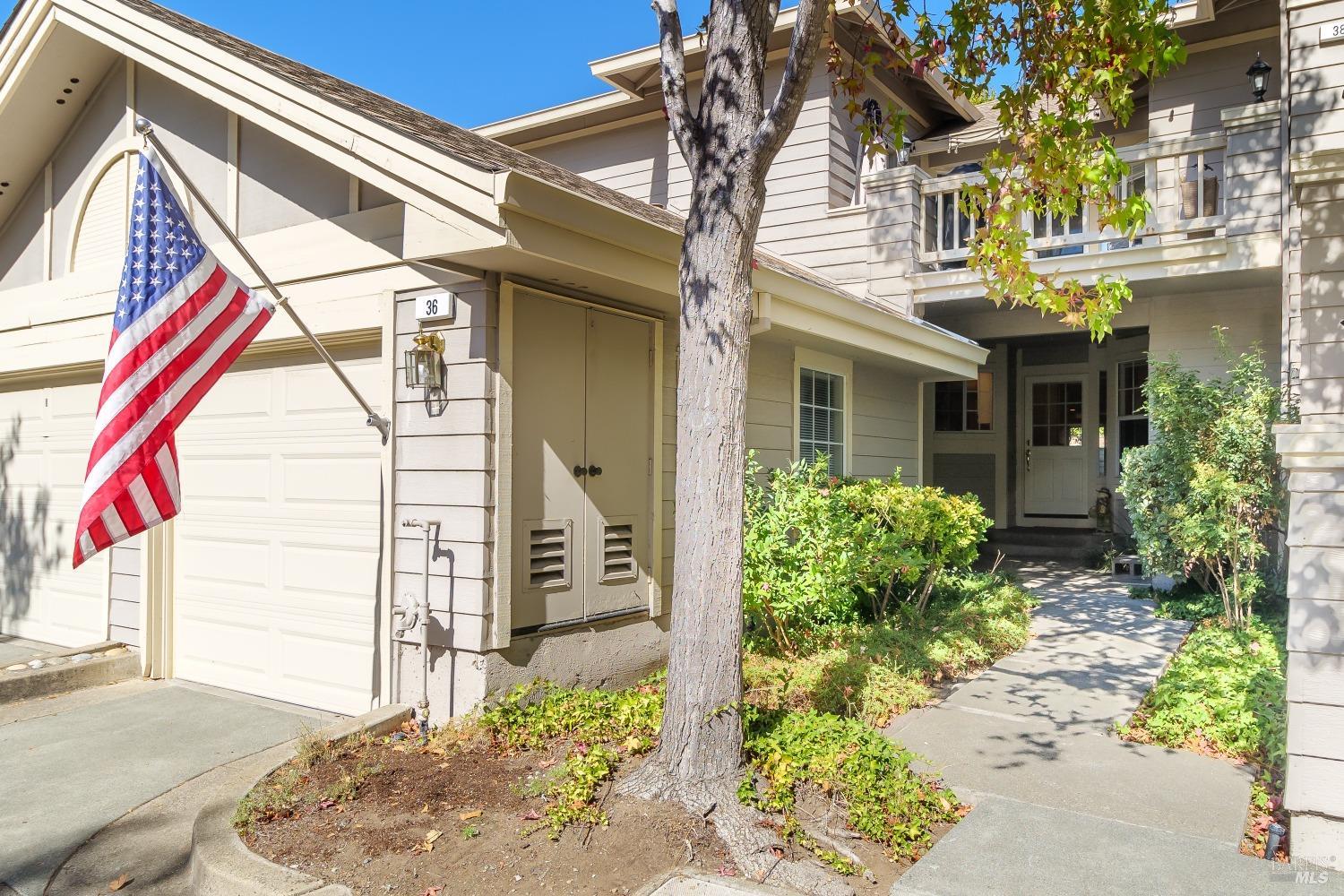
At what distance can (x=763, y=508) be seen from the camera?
7145 mm

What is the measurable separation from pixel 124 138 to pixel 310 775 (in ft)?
17.5

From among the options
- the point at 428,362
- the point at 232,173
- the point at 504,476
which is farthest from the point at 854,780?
the point at 232,173

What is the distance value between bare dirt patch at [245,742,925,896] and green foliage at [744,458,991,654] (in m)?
2.04

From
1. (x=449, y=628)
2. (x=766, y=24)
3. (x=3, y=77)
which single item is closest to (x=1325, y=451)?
(x=766, y=24)

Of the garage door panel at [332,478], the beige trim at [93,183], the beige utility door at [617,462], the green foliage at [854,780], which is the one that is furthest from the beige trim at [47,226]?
the green foliage at [854,780]

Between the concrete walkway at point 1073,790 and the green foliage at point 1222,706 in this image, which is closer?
the concrete walkway at point 1073,790

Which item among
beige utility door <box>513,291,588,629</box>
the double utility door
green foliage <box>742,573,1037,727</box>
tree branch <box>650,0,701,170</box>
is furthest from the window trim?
tree branch <box>650,0,701,170</box>

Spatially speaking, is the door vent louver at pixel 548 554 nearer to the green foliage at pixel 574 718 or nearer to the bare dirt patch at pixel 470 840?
the green foliage at pixel 574 718

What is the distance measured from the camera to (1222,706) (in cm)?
504

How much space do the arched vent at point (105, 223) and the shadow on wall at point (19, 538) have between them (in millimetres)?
1950

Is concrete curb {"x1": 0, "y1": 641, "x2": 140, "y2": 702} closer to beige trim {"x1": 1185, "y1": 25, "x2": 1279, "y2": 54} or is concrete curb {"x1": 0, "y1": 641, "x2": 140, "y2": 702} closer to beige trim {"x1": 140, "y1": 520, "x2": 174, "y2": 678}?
beige trim {"x1": 140, "y1": 520, "x2": 174, "y2": 678}

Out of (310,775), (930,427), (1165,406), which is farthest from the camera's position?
(930,427)

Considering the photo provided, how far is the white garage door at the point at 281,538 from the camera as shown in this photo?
557 cm

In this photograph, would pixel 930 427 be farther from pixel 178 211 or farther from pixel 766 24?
pixel 178 211
